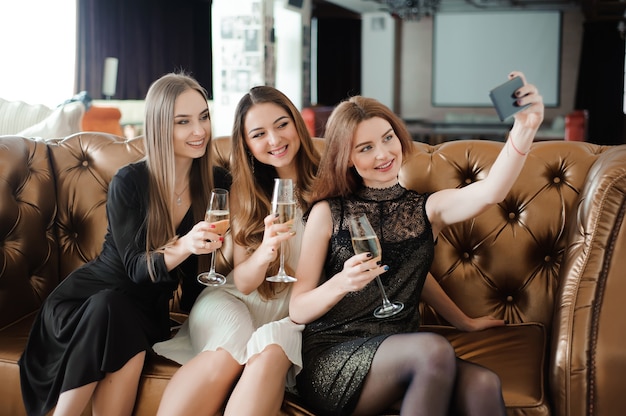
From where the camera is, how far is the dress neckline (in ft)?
6.31

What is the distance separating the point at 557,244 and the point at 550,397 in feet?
1.89

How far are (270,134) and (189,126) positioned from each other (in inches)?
9.6

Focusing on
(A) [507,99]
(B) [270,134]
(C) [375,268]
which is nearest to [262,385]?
(C) [375,268]

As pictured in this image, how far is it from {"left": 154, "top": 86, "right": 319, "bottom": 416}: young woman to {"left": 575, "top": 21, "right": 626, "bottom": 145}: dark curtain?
10780 millimetres

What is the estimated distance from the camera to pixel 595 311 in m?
1.66

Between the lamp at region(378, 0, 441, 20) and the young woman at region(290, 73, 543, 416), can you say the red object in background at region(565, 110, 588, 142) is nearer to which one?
the lamp at region(378, 0, 441, 20)

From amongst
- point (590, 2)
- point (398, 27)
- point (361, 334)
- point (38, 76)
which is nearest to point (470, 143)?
point (361, 334)

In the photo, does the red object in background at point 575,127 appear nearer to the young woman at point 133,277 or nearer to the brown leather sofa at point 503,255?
the brown leather sofa at point 503,255

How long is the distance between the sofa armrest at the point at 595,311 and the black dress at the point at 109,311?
1.06 meters

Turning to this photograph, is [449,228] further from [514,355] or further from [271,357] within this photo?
[271,357]

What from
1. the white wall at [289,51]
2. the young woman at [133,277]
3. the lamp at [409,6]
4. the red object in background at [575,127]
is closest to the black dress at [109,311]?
the young woman at [133,277]

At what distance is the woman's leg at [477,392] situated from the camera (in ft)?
4.94

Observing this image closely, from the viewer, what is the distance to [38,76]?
277 inches

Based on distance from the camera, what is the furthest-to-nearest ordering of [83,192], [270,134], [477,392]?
[83,192] < [270,134] < [477,392]
